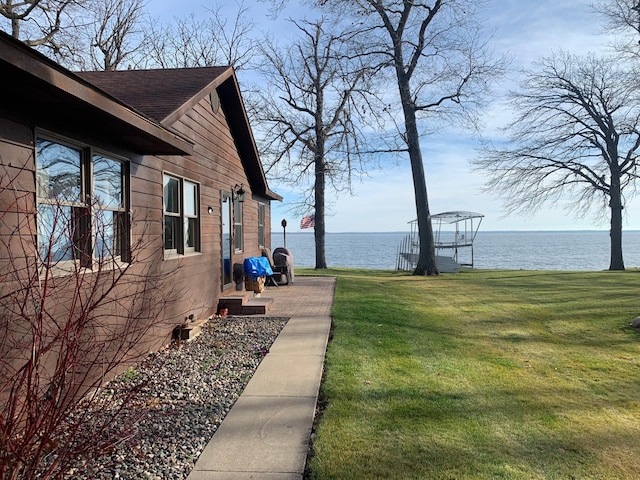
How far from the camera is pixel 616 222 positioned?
80.9ft

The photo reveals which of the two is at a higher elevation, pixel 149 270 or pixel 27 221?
pixel 27 221

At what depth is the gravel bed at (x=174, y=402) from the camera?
315 cm

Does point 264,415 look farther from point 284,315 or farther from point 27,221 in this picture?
point 284,315

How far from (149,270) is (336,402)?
3.08 metres

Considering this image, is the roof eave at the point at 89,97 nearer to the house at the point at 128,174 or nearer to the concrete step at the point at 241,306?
the house at the point at 128,174

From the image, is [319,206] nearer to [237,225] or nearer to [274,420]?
[237,225]

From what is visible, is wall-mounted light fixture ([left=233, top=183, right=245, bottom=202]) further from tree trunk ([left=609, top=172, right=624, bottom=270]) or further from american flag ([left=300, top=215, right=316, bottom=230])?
tree trunk ([left=609, top=172, right=624, bottom=270])

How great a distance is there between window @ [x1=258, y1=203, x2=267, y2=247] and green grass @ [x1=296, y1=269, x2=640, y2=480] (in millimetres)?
5617

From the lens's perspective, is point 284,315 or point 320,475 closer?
point 320,475

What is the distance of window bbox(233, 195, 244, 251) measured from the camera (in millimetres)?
10680

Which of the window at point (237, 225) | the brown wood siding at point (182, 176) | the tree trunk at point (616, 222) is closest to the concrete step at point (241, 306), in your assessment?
the brown wood siding at point (182, 176)

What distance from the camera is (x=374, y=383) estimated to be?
16.1 ft

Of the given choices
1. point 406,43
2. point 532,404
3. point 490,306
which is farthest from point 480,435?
point 406,43

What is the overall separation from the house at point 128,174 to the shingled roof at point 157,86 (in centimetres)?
3
